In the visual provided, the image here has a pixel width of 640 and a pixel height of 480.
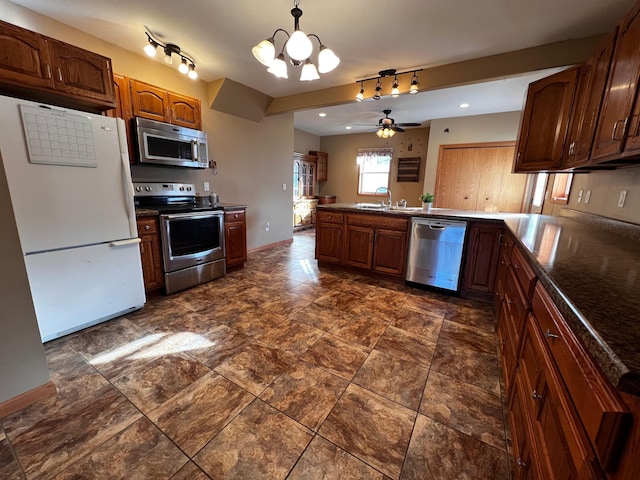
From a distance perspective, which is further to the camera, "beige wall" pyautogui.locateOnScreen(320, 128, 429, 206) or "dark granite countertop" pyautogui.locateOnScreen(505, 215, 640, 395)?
"beige wall" pyautogui.locateOnScreen(320, 128, 429, 206)

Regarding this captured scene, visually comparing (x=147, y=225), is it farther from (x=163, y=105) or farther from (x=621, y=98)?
(x=621, y=98)

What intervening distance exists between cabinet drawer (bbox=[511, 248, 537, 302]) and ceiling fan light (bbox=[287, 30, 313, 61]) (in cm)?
179

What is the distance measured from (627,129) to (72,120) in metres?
3.35

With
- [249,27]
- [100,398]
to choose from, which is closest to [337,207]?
[249,27]

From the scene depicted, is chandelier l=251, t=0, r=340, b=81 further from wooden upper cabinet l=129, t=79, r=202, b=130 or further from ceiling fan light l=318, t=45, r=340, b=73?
wooden upper cabinet l=129, t=79, r=202, b=130

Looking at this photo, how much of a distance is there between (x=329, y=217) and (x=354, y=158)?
4.20 meters

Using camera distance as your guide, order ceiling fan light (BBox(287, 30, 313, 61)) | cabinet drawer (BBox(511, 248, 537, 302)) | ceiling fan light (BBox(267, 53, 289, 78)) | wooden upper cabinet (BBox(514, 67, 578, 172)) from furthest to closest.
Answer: wooden upper cabinet (BBox(514, 67, 578, 172)) < ceiling fan light (BBox(267, 53, 289, 78)) < ceiling fan light (BBox(287, 30, 313, 61)) < cabinet drawer (BBox(511, 248, 537, 302))

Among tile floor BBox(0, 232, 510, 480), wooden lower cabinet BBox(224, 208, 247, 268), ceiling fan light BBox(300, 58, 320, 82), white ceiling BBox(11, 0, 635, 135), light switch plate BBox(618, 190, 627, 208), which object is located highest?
white ceiling BBox(11, 0, 635, 135)

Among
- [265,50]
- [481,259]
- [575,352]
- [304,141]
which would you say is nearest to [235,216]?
[265,50]

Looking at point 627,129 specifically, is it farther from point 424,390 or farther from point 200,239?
point 200,239

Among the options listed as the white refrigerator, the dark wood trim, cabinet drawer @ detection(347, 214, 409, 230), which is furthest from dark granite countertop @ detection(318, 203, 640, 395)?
the white refrigerator

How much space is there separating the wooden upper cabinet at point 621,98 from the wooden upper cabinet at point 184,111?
12.2ft

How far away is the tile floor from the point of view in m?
1.16

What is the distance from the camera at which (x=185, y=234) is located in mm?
2885
